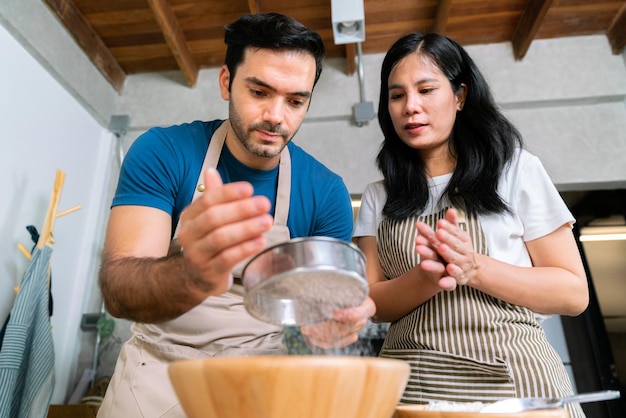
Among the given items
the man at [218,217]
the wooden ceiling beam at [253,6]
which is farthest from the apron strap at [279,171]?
the wooden ceiling beam at [253,6]

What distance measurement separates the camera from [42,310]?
217 cm

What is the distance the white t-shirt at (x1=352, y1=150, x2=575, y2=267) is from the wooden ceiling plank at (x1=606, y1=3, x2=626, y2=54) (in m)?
2.49

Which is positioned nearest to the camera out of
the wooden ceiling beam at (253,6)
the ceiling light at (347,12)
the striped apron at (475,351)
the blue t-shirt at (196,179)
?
→ the striped apron at (475,351)

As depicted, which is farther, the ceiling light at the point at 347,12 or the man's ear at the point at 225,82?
the ceiling light at the point at 347,12

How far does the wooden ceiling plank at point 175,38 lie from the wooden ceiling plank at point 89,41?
496 mm

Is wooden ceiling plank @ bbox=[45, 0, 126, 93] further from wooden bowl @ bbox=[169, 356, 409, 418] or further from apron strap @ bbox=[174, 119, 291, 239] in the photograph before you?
wooden bowl @ bbox=[169, 356, 409, 418]

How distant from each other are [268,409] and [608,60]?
11.7 ft

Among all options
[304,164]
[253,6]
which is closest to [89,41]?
[253,6]

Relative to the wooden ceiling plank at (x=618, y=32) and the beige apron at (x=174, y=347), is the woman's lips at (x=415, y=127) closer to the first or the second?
the beige apron at (x=174, y=347)

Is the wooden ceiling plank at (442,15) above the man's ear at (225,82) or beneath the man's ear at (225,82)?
above

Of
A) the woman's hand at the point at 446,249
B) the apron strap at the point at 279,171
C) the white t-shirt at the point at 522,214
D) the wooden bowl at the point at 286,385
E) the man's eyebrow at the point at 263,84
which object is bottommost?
the wooden bowl at the point at 286,385

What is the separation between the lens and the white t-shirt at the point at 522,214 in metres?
1.17

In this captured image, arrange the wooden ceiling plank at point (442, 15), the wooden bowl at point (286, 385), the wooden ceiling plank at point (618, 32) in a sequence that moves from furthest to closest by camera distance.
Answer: the wooden ceiling plank at point (618, 32) < the wooden ceiling plank at point (442, 15) < the wooden bowl at point (286, 385)

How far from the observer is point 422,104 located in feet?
4.40
